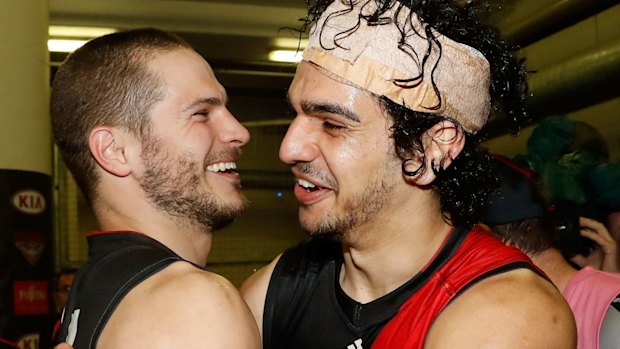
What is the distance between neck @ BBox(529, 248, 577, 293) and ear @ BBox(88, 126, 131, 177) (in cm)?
164

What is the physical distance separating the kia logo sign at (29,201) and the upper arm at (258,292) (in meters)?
1.55

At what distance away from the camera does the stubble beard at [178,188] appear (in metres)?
2.18

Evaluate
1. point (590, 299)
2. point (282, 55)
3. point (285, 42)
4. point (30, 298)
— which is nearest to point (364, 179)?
point (590, 299)

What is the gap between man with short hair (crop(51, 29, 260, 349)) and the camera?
205 cm

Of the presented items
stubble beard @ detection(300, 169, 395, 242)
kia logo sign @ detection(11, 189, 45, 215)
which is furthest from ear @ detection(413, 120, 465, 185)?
kia logo sign @ detection(11, 189, 45, 215)

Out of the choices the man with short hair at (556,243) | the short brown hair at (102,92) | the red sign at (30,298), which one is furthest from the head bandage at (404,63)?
the red sign at (30,298)

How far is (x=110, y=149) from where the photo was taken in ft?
7.14

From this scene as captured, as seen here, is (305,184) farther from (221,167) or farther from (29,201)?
(29,201)

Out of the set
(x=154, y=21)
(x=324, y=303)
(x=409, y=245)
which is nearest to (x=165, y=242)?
(x=324, y=303)

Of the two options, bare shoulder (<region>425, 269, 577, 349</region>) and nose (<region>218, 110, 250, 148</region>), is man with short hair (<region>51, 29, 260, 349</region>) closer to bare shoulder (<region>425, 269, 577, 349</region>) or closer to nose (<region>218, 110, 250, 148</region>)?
nose (<region>218, 110, 250, 148</region>)

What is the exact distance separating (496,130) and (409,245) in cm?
286

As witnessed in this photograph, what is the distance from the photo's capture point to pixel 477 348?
66.1 inches

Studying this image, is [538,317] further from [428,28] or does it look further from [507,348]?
[428,28]

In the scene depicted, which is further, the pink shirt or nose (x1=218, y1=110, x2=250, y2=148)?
the pink shirt
